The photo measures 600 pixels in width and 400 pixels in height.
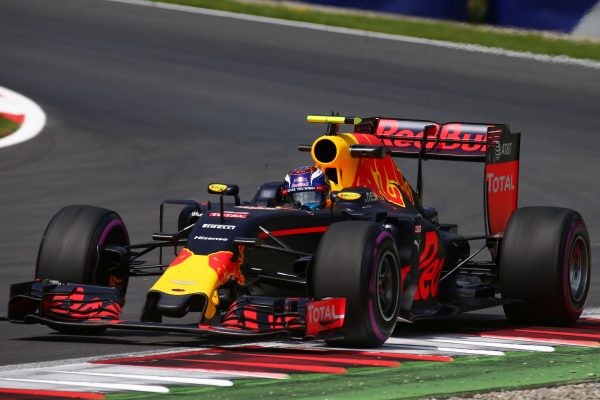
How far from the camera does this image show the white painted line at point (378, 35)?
91.9ft

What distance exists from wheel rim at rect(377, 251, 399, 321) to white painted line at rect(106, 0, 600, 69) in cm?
1853

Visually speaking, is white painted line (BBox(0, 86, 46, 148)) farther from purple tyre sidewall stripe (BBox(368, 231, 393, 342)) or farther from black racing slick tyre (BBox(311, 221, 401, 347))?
purple tyre sidewall stripe (BBox(368, 231, 393, 342))

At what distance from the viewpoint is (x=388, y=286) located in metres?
10.1

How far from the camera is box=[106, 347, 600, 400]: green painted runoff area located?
793 centimetres

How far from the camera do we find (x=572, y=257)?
37.7ft

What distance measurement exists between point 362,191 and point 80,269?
2268mm

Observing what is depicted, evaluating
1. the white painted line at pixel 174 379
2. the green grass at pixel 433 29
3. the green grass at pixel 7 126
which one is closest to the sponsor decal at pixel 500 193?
the white painted line at pixel 174 379

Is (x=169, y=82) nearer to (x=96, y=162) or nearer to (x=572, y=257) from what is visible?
(x=96, y=162)

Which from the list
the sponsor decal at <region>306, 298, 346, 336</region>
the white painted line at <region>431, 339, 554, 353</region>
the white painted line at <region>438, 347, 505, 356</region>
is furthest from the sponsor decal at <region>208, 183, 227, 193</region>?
the white painted line at <region>438, 347, 505, 356</region>

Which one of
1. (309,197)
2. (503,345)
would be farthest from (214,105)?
(503,345)

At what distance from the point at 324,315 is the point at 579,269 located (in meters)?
3.14

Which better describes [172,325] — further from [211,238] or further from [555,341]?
[555,341]

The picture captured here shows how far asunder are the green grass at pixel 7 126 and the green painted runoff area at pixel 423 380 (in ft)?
43.3

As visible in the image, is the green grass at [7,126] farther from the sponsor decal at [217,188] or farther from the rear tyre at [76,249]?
the sponsor decal at [217,188]
